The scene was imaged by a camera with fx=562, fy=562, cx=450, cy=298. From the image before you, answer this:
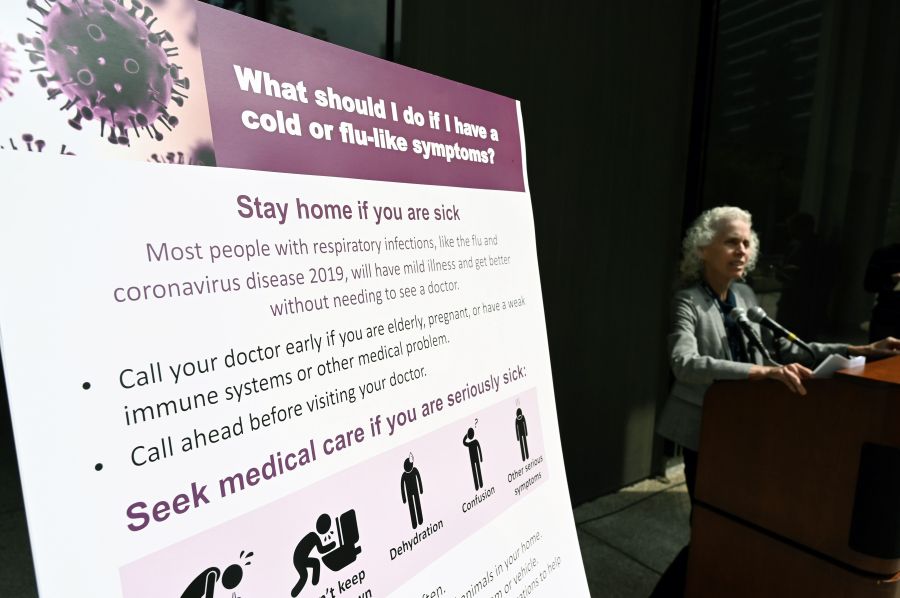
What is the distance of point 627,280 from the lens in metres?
3.29

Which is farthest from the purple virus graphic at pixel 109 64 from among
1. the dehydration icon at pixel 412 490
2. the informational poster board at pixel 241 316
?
the dehydration icon at pixel 412 490

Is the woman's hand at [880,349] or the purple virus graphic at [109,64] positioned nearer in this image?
the purple virus graphic at [109,64]

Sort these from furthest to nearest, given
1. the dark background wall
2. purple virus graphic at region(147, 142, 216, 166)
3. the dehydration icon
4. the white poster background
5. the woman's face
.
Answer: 1. the dark background wall
2. the woman's face
3. the dehydration icon
4. purple virus graphic at region(147, 142, 216, 166)
5. the white poster background

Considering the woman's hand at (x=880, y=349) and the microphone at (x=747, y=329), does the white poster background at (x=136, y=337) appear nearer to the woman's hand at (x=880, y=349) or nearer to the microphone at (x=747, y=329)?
the microphone at (x=747, y=329)

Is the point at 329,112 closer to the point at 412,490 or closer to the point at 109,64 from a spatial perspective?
the point at 109,64

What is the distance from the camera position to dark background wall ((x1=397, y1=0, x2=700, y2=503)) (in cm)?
259

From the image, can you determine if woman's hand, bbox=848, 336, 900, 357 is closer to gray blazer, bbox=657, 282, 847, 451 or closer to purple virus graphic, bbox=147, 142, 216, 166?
gray blazer, bbox=657, 282, 847, 451

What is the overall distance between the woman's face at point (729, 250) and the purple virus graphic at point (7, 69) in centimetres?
230

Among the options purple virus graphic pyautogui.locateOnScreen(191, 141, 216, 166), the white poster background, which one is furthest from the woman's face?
purple virus graphic pyautogui.locateOnScreen(191, 141, 216, 166)

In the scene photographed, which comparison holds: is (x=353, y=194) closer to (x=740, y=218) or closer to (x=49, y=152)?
(x=49, y=152)

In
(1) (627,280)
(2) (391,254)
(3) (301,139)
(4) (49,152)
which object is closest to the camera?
(4) (49,152)

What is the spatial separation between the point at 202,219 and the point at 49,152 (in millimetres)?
171

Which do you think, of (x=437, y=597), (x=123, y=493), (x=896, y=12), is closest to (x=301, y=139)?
(x=123, y=493)

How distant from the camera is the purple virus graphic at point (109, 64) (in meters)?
0.61
